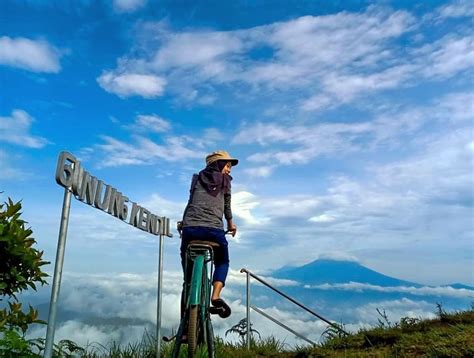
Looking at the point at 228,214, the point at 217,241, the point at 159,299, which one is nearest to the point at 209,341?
the point at 217,241

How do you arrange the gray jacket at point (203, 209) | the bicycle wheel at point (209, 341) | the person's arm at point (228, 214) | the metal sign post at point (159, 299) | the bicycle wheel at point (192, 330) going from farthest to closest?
the metal sign post at point (159, 299)
the person's arm at point (228, 214)
the gray jacket at point (203, 209)
the bicycle wheel at point (209, 341)
the bicycle wheel at point (192, 330)

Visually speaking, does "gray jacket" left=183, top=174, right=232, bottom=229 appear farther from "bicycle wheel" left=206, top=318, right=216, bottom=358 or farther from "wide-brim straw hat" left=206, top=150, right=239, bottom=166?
"bicycle wheel" left=206, top=318, right=216, bottom=358

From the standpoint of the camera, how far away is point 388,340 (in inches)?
242

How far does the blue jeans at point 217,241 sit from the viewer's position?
5141 millimetres

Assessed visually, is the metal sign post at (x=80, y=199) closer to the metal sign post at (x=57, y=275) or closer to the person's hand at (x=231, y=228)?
the metal sign post at (x=57, y=275)

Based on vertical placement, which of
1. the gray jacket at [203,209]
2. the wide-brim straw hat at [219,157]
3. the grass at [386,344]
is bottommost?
the grass at [386,344]

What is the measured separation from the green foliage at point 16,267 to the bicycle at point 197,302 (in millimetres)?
1293

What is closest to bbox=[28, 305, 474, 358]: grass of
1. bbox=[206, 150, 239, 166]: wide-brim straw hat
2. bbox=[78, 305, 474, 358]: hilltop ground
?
bbox=[78, 305, 474, 358]: hilltop ground

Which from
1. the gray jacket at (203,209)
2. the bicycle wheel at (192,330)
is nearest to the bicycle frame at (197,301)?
the bicycle wheel at (192,330)

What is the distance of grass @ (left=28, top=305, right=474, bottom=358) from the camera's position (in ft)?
17.0

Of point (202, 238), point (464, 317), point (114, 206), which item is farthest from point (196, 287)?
point (464, 317)

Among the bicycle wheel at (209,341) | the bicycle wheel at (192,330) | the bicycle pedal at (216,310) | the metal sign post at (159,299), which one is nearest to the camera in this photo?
the bicycle wheel at (192,330)

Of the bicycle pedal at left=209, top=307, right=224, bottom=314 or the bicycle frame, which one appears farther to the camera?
the bicycle pedal at left=209, top=307, right=224, bottom=314

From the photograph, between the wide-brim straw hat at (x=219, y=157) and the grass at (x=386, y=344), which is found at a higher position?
the wide-brim straw hat at (x=219, y=157)
